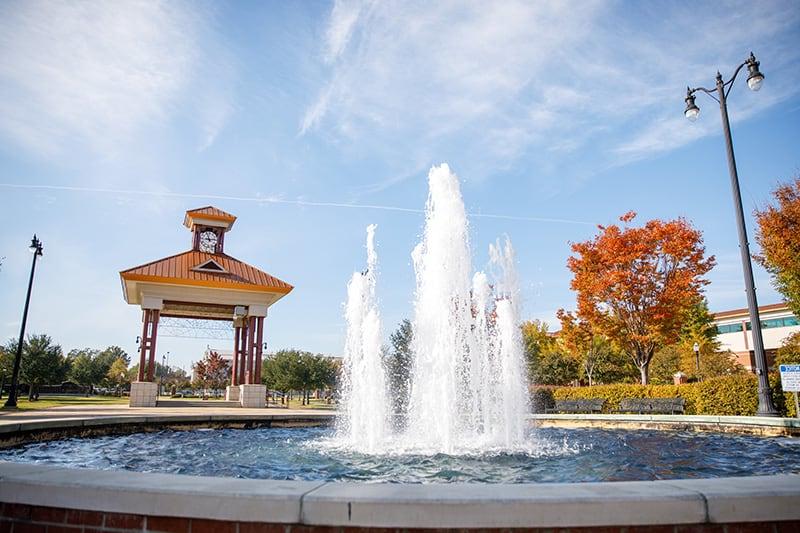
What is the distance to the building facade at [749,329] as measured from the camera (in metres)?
48.0

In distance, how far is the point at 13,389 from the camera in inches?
812

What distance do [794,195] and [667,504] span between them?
25.1 m

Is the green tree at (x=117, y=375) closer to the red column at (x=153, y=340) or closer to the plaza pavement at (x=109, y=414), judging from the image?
the red column at (x=153, y=340)

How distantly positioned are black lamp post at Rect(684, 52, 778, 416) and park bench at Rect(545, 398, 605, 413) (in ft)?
23.2

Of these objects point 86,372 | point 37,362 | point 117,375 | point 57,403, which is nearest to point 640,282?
point 57,403

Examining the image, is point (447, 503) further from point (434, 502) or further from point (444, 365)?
point (444, 365)

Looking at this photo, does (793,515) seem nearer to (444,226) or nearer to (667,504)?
(667,504)

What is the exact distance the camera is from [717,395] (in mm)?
16203

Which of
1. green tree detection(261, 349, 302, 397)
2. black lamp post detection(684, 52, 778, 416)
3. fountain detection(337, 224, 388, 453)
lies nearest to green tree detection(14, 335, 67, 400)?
green tree detection(261, 349, 302, 397)

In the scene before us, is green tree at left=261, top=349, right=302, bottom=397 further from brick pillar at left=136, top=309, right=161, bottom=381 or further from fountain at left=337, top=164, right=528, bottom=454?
fountain at left=337, top=164, right=528, bottom=454

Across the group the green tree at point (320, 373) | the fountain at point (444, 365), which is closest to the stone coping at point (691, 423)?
the fountain at point (444, 365)

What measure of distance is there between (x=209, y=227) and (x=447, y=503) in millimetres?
29204

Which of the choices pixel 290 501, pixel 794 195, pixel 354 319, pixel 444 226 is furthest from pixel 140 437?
pixel 794 195

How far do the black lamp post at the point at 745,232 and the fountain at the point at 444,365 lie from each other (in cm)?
555
